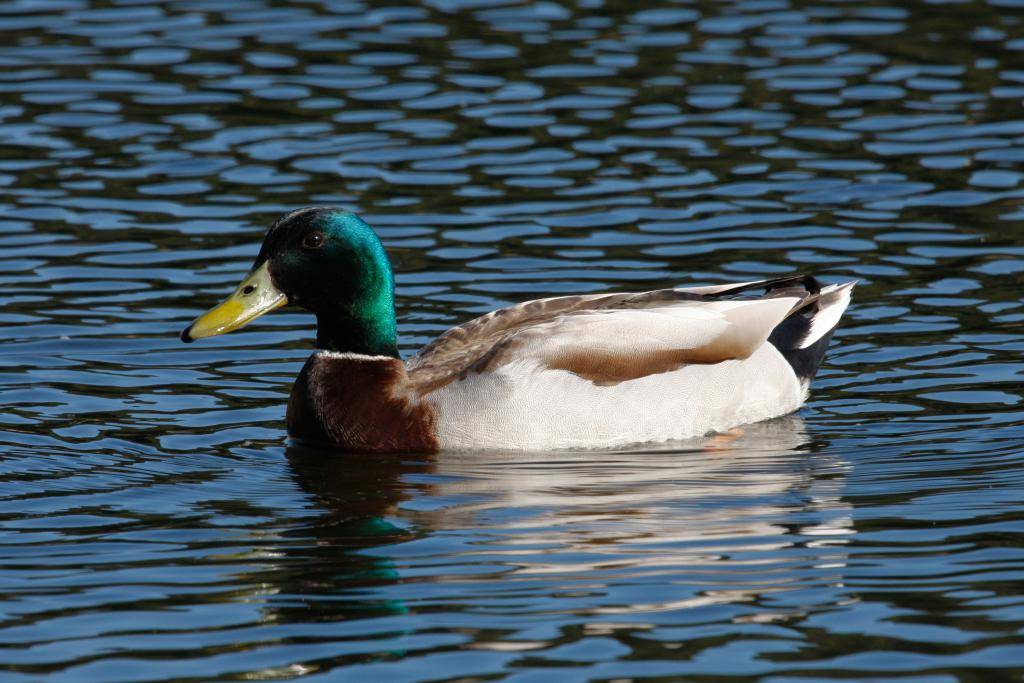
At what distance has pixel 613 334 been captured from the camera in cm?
1047

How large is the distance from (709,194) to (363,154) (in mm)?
2841

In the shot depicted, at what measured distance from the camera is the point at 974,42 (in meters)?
17.7

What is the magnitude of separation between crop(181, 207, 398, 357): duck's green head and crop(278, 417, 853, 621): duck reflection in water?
740 millimetres

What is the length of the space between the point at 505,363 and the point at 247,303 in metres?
1.42

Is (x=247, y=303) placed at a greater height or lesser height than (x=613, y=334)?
greater

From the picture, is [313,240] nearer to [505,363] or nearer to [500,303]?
[505,363]

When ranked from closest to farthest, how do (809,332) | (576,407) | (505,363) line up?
(505,363)
(576,407)
(809,332)

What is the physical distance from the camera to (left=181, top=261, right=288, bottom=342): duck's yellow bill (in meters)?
10.3

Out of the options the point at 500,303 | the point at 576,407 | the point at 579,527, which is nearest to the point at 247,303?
the point at 576,407

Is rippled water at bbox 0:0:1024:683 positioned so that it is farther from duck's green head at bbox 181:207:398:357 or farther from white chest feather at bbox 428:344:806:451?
duck's green head at bbox 181:207:398:357

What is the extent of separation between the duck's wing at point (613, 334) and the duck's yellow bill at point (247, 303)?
2.77ft

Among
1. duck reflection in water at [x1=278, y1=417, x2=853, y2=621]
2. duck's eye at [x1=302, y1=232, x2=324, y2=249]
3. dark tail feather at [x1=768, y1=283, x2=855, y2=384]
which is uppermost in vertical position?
duck's eye at [x1=302, y1=232, x2=324, y2=249]

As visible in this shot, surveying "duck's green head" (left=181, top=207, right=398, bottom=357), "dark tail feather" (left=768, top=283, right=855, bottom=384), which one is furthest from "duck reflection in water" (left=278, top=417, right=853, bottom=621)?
"duck's green head" (left=181, top=207, right=398, bottom=357)

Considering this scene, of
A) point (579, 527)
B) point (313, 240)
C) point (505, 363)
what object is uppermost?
point (313, 240)
